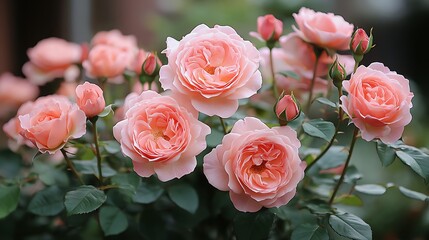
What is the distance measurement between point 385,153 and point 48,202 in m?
0.40

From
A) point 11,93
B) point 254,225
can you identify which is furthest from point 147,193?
point 11,93

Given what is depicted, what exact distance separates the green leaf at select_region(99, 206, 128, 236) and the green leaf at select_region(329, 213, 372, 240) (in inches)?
9.3

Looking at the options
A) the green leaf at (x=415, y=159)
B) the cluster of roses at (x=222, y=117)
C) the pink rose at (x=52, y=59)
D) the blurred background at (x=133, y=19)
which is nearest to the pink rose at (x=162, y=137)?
the cluster of roses at (x=222, y=117)

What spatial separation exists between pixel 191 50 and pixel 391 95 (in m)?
0.20

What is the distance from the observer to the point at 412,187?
1.35m

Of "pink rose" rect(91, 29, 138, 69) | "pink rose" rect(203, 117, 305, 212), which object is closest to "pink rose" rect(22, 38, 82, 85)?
"pink rose" rect(91, 29, 138, 69)

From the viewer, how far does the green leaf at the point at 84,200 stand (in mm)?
609

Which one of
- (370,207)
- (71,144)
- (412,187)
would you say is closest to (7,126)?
(71,144)

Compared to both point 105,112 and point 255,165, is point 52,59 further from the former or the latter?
point 255,165

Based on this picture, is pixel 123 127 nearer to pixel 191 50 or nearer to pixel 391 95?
pixel 191 50

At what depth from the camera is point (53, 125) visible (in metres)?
0.61

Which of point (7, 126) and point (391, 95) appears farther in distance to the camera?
point (7, 126)

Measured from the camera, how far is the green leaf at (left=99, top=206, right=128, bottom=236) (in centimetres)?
70

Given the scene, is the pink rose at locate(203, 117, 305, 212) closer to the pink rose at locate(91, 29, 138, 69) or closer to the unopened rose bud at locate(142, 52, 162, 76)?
the unopened rose bud at locate(142, 52, 162, 76)
